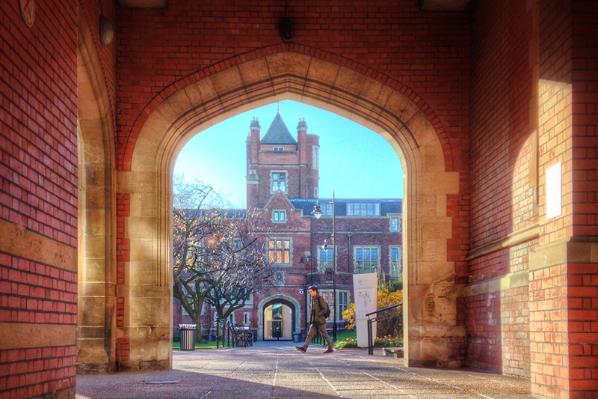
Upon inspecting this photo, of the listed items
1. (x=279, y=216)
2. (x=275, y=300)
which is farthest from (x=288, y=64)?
(x=279, y=216)

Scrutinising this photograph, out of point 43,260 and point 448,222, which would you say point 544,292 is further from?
point 448,222

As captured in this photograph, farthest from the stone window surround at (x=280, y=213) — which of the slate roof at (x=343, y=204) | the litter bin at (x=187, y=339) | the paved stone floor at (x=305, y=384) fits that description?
the paved stone floor at (x=305, y=384)

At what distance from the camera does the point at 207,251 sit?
33000 mm

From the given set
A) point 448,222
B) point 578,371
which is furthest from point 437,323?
point 578,371

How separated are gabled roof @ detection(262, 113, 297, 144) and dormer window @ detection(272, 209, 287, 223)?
1562cm

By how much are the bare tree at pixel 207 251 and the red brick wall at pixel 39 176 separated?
21235mm

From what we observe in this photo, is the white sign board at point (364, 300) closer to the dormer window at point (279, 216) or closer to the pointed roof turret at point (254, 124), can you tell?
the dormer window at point (279, 216)

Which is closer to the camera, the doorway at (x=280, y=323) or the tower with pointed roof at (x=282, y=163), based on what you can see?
the doorway at (x=280, y=323)

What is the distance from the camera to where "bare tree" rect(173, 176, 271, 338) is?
2956cm

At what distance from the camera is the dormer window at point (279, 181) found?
6825 centimetres

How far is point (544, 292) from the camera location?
648 cm

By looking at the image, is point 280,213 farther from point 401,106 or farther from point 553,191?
point 553,191

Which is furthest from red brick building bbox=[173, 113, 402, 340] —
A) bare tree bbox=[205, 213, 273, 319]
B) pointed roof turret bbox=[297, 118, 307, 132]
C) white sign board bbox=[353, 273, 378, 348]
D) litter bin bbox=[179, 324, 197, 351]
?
white sign board bbox=[353, 273, 378, 348]

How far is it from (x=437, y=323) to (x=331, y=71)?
3.69 meters
